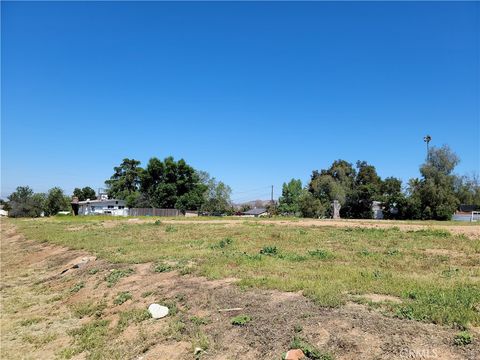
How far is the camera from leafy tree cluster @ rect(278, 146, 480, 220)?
158 feet

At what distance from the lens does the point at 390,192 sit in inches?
2265

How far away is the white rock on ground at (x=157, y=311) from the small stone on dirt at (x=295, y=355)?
3.02m

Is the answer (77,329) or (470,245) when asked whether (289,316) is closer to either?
(77,329)

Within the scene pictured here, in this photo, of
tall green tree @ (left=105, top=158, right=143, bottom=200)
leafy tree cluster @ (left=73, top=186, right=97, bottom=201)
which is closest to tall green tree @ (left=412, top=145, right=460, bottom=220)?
tall green tree @ (left=105, top=158, right=143, bottom=200)

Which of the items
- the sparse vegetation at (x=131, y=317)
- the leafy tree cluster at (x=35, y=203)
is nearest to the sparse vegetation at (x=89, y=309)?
the sparse vegetation at (x=131, y=317)

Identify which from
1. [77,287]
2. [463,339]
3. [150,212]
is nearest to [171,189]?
[150,212]

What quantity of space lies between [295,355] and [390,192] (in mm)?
57931

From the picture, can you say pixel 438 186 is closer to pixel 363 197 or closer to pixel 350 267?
pixel 363 197

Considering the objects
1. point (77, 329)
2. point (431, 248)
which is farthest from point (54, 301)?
point (431, 248)

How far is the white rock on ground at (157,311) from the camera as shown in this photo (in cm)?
677

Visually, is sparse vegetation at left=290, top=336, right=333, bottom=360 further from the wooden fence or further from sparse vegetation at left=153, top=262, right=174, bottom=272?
the wooden fence

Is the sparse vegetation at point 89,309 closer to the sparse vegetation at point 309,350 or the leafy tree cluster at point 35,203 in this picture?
the sparse vegetation at point 309,350

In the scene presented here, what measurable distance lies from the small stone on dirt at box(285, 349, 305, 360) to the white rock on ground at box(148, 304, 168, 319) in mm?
3017

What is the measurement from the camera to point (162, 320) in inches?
261
